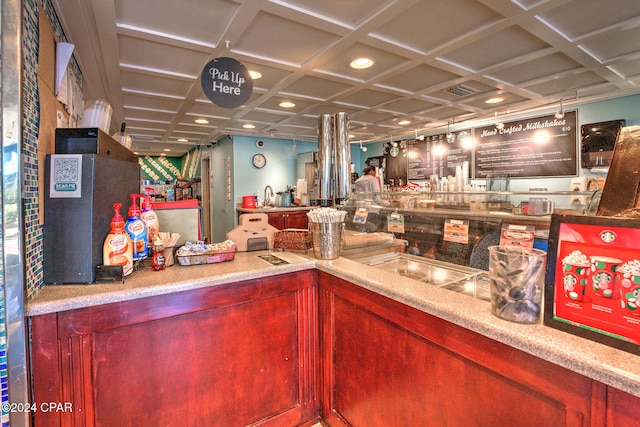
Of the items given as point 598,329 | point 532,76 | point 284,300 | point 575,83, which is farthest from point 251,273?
point 575,83

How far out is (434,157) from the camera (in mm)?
7051

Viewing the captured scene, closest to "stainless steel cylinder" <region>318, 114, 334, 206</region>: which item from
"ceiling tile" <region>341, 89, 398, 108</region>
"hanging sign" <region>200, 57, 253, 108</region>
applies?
"hanging sign" <region>200, 57, 253, 108</region>

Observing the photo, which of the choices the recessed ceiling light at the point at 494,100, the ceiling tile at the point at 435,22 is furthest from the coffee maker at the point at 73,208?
the recessed ceiling light at the point at 494,100

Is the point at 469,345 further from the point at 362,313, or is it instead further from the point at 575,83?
the point at 575,83

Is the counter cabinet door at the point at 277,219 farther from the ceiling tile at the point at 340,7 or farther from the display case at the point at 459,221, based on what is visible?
the ceiling tile at the point at 340,7

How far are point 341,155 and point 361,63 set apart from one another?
1.52 meters

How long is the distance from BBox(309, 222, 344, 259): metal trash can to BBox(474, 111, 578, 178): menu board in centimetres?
497

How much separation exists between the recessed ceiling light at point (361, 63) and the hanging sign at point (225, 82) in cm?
135

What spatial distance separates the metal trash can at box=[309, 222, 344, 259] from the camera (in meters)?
1.77

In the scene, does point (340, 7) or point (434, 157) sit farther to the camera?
point (434, 157)

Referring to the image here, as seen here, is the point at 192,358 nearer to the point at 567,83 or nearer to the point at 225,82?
the point at 225,82

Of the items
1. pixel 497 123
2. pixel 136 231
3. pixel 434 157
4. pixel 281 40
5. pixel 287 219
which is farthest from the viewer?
pixel 434 157

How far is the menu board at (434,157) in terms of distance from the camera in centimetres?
660

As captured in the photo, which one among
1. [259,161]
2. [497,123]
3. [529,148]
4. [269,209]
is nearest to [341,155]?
[269,209]
